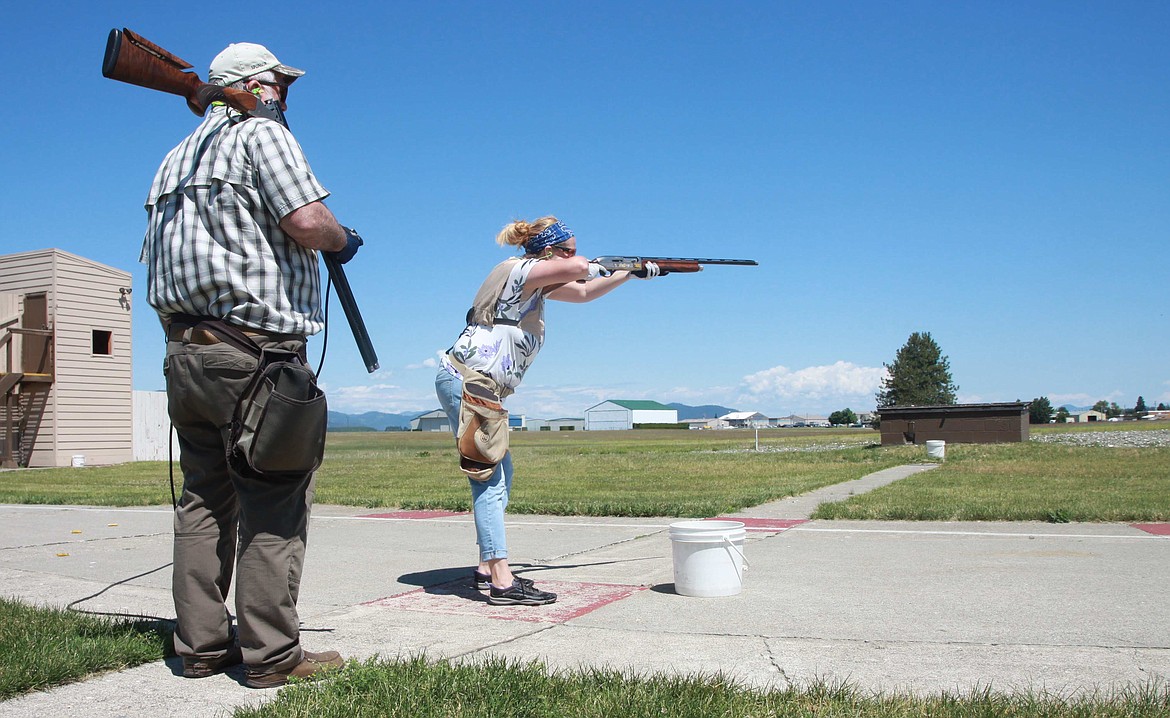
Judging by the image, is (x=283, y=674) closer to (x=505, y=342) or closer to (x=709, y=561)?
(x=505, y=342)

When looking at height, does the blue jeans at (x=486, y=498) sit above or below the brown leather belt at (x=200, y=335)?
below

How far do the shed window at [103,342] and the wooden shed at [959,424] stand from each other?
24701 millimetres

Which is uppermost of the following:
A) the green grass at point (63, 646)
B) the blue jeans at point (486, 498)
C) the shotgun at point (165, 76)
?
the shotgun at point (165, 76)

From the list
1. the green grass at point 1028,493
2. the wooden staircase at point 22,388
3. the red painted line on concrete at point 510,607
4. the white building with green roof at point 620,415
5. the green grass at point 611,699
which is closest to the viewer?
the green grass at point 611,699

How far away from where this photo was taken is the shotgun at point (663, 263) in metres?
6.01

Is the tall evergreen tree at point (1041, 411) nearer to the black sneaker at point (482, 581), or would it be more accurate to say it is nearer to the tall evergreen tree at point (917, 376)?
the tall evergreen tree at point (917, 376)

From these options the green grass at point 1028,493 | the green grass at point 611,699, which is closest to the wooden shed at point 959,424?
the green grass at point 1028,493

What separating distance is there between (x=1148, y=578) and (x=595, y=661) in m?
3.61

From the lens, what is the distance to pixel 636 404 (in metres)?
187

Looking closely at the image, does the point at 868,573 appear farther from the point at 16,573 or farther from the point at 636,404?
the point at 636,404

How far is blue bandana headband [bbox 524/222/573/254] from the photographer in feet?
17.5

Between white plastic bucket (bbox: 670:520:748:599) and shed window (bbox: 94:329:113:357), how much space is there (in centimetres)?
2749

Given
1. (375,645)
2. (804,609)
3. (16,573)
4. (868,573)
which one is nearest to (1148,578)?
(868,573)

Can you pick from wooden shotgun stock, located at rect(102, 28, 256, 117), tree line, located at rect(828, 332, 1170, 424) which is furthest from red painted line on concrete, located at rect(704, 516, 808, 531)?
tree line, located at rect(828, 332, 1170, 424)
